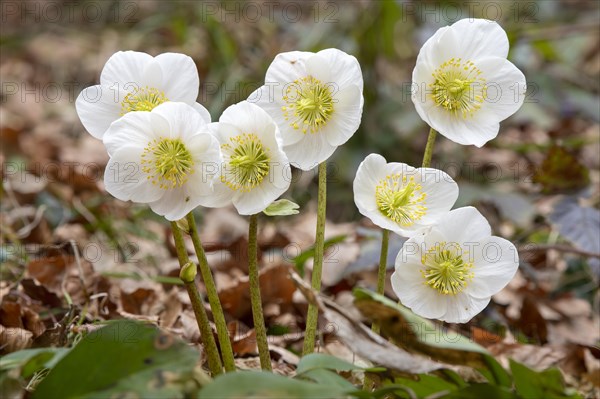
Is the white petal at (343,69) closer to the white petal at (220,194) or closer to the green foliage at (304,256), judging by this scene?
the white petal at (220,194)

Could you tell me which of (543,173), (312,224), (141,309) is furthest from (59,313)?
(543,173)

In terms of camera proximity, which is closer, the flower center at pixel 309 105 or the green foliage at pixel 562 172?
the flower center at pixel 309 105

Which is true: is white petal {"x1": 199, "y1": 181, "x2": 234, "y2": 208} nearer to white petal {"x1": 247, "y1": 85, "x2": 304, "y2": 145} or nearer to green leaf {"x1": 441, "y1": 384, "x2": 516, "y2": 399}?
white petal {"x1": 247, "y1": 85, "x2": 304, "y2": 145}

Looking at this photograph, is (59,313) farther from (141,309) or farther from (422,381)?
(422,381)

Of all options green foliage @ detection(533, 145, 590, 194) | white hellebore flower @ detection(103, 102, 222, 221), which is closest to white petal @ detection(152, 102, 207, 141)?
white hellebore flower @ detection(103, 102, 222, 221)

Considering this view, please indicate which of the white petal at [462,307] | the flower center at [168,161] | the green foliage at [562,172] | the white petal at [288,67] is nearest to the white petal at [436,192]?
the white petal at [462,307]

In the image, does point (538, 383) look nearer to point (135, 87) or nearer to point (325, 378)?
point (325, 378)

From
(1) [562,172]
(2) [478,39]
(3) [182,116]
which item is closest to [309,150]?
(3) [182,116]
